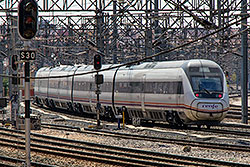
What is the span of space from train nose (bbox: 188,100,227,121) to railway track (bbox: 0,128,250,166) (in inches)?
195

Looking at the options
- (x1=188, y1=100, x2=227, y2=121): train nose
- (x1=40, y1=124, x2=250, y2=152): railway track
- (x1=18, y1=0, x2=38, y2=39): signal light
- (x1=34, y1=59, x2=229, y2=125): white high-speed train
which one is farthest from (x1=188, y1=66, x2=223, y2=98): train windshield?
(x1=18, y1=0, x2=38, y2=39): signal light

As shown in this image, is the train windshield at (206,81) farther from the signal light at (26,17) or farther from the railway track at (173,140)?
the signal light at (26,17)

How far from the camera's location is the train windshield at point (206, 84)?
21.4 meters

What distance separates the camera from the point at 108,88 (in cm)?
2828

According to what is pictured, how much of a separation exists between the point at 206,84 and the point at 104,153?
6.67 m

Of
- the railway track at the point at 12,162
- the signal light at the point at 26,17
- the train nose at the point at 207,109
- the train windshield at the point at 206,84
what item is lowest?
the railway track at the point at 12,162

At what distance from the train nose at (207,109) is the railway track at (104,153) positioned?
495 centimetres

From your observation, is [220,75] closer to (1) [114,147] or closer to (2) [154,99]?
(2) [154,99]

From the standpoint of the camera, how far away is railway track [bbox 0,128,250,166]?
1446 cm

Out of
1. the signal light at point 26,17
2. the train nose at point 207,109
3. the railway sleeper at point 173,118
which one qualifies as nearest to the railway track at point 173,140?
the train nose at point 207,109

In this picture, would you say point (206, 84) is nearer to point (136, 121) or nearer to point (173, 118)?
point (173, 118)

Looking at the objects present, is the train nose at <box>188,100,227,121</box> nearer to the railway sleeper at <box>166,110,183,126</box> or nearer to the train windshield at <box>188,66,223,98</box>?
the train windshield at <box>188,66,223,98</box>

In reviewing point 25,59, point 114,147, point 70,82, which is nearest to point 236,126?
point 114,147

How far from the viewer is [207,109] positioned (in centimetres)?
2106
